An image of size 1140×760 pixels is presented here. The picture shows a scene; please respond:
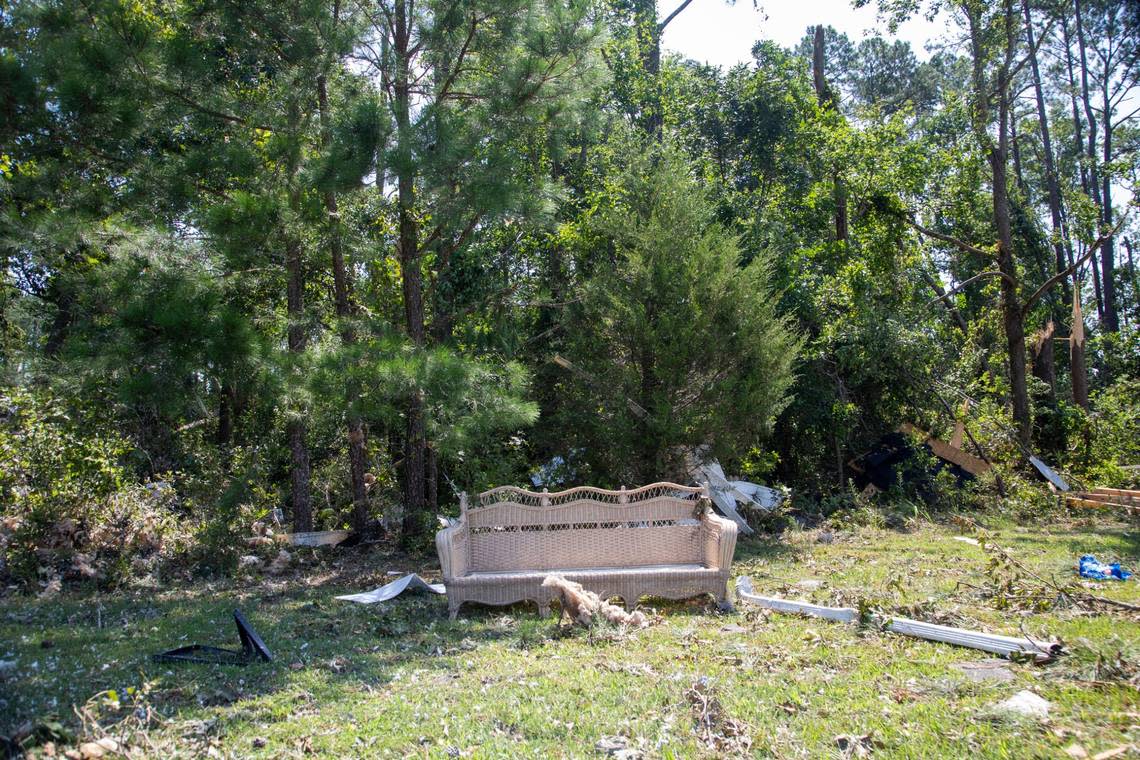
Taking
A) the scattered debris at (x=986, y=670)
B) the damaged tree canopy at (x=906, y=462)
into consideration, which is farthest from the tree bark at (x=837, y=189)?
the scattered debris at (x=986, y=670)

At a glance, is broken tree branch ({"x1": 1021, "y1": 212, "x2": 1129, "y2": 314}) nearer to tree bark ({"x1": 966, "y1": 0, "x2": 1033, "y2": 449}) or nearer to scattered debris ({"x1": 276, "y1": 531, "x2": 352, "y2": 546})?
tree bark ({"x1": 966, "y1": 0, "x2": 1033, "y2": 449})

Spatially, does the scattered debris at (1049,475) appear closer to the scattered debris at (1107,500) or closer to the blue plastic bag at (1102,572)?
the scattered debris at (1107,500)

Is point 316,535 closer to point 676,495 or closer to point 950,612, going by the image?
point 676,495

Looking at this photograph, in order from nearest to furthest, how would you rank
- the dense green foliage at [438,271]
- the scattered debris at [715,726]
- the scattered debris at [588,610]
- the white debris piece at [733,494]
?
the scattered debris at [715,726]
the scattered debris at [588,610]
the dense green foliage at [438,271]
the white debris piece at [733,494]

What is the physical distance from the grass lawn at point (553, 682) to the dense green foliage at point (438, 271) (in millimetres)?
2008

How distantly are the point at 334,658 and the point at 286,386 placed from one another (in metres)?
2.96

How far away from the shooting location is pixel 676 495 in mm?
7246

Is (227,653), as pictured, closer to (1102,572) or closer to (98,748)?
(98,748)

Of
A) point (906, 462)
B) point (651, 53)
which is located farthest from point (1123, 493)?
point (651, 53)

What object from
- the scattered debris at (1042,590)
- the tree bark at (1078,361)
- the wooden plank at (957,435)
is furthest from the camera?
the tree bark at (1078,361)

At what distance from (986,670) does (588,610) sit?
2.49 meters

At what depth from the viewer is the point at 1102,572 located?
6836 millimetres

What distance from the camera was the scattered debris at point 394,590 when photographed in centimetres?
682

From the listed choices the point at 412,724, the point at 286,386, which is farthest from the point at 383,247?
the point at 412,724
